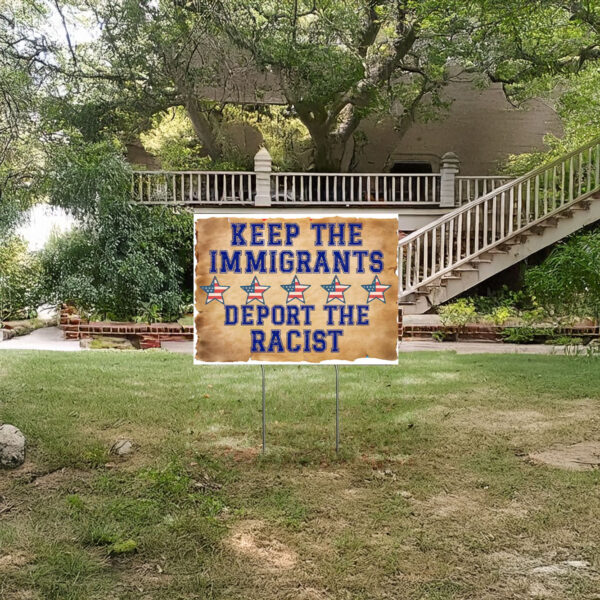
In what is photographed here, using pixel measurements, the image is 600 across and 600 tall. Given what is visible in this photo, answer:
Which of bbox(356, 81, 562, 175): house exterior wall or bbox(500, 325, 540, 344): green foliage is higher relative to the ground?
bbox(356, 81, 562, 175): house exterior wall

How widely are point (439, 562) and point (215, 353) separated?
1652mm

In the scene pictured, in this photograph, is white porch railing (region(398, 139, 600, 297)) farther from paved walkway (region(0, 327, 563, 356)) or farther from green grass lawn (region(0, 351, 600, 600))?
green grass lawn (region(0, 351, 600, 600))

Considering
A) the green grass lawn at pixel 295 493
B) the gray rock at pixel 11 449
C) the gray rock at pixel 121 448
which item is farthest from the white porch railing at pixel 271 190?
the gray rock at pixel 11 449

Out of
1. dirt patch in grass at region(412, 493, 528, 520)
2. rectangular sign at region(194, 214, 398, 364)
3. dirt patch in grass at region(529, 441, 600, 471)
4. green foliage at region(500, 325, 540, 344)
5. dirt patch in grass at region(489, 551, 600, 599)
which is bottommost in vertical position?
dirt patch in grass at region(489, 551, 600, 599)

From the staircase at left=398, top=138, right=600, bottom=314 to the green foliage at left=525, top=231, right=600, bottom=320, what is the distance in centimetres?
135

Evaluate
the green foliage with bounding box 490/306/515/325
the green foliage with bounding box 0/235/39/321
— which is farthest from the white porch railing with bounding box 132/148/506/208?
the green foliage with bounding box 490/306/515/325

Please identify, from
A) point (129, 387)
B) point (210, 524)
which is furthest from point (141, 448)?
point (129, 387)

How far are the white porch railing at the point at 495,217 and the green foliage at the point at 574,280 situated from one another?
1375mm

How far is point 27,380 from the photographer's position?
571 centimetres

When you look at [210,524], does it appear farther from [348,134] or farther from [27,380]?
[348,134]

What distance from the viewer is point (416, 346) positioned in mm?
7957

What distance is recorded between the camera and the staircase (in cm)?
874

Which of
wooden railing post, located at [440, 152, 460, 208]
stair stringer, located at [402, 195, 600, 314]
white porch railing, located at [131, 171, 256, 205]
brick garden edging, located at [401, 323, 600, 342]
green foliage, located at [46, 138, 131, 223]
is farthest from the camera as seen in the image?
wooden railing post, located at [440, 152, 460, 208]

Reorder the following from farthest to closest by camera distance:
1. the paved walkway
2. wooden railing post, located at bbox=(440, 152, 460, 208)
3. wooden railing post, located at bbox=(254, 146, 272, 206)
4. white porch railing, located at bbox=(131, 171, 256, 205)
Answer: wooden railing post, located at bbox=(440, 152, 460, 208) → wooden railing post, located at bbox=(254, 146, 272, 206) → white porch railing, located at bbox=(131, 171, 256, 205) → the paved walkway
